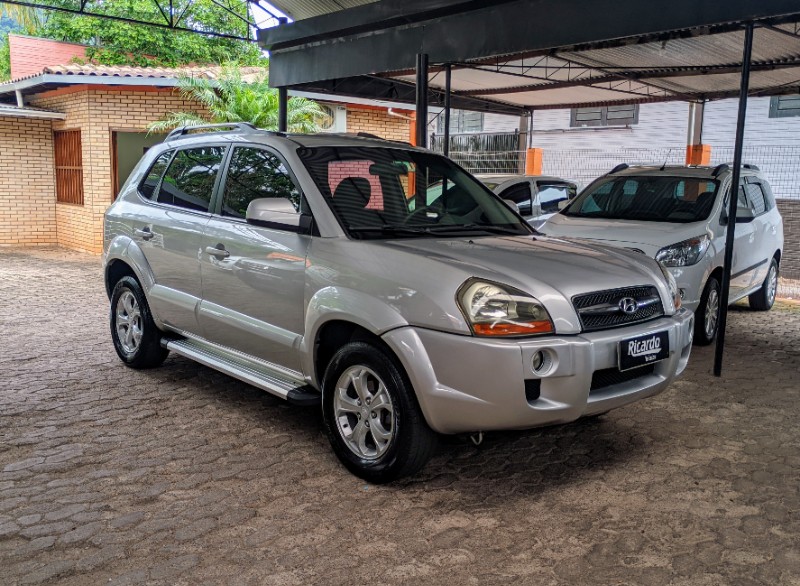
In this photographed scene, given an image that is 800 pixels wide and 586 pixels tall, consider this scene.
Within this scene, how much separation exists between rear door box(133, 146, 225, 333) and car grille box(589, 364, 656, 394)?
2.76 meters

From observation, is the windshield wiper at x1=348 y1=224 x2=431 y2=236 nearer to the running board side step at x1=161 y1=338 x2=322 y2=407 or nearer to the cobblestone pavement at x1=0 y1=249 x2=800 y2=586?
the running board side step at x1=161 y1=338 x2=322 y2=407

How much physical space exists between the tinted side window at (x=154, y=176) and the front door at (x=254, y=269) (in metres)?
1.08

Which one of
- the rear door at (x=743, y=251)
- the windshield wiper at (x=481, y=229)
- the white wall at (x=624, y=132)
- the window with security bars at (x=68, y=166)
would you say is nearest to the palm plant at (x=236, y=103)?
the window with security bars at (x=68, y=166)

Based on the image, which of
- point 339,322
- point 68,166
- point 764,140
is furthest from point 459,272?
point 764,140

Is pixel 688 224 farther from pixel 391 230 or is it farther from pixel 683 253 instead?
pixel 391 230

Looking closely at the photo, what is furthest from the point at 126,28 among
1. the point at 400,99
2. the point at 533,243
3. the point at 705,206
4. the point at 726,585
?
the point at 726,585

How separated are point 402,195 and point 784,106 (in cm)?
1564

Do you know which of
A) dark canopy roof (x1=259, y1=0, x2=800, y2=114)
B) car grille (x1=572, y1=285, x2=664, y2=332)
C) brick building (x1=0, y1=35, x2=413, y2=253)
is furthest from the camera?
brick building (x1=0, y1=35, x2=413, y2=253)

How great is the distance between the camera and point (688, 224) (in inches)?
294

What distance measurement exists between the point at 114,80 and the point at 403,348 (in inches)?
480

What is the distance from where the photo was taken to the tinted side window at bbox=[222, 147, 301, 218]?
4.72m

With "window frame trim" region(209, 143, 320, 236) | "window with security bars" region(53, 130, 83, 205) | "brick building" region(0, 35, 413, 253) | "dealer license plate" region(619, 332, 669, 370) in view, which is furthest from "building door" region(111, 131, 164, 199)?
"dealer license plate" region(619, 332, 669, 370)

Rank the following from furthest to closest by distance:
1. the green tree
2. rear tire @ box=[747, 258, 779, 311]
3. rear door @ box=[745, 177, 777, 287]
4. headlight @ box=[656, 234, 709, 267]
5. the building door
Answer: the green tree → the building door → rear tire @ box=[747, 258, 779, 311] → rear door @ box=[745, 177, 777, 287] → headlight @ box=[656, 234, 709, 267]

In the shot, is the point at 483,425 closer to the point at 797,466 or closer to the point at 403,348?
the point at 403,348
